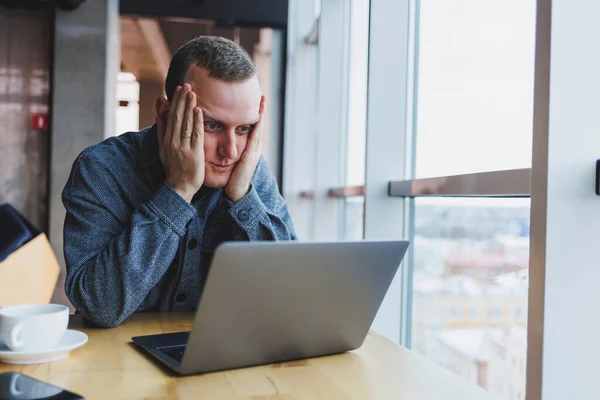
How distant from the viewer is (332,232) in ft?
10.6

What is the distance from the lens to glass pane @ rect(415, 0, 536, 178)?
123 cm

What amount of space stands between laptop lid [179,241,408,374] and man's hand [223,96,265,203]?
52 cm

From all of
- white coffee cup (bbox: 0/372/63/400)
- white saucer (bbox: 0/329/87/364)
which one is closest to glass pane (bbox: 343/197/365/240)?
white saucer (bbox: 0/329/87/364)

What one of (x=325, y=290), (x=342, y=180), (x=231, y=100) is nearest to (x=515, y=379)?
(x=325, y=290)

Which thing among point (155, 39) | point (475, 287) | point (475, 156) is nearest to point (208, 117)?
point (475, 156)

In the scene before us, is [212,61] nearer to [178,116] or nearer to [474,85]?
[178,116]

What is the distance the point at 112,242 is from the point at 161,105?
0.36 meters

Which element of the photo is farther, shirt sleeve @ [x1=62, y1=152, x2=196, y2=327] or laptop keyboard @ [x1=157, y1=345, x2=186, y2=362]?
shirt sleeve @ [x1=62, y1=152, x2=196, y2=327]

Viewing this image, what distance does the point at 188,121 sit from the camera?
4.09 ft

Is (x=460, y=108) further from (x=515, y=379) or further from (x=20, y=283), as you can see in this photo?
(x=20, y=283)

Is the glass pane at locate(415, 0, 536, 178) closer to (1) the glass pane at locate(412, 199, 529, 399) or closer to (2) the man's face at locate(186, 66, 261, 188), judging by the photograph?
(1) the glass pane at locate(412, 199, 529, 399)

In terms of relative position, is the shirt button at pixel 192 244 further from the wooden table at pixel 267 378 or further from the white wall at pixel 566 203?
the white wall at pixel 566 203

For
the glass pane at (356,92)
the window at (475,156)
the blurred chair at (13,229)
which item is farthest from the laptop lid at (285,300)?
the blurred chair at (13,229)

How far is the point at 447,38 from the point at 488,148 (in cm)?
49
